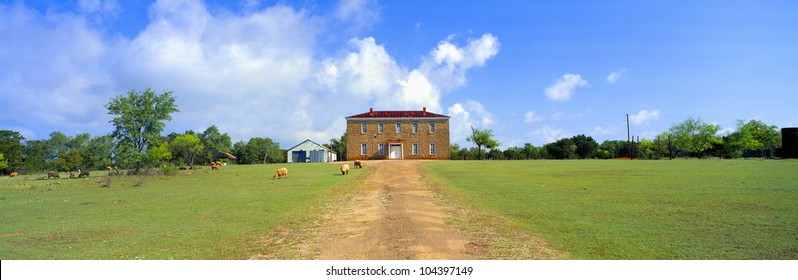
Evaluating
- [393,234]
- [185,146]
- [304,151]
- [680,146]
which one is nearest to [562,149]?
[680,146]

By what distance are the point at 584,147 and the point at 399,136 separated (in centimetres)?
3586

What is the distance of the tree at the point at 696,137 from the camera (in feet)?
267

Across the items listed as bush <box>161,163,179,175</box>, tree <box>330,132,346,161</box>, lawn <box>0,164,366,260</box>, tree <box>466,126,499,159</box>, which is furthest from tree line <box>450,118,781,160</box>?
lawn <box>0,164,366,260</box>

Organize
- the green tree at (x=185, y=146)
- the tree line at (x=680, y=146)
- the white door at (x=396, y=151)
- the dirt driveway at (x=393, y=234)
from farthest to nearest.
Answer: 1. the tree line at (x=680, y=146)
2. the white door at (x=396, y=151)
3. the green tree at (x=185, y=146)
4. the dirt driveway at (x=393, y=234)

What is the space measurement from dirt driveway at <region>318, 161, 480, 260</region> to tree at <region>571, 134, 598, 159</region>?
68310mm

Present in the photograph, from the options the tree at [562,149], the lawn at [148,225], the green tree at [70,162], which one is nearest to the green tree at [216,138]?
the green tree at [70,162]

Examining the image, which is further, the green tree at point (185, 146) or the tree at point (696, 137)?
the tree at point (696, 137)

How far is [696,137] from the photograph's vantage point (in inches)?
3233

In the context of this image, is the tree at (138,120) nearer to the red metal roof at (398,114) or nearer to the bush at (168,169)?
the bush at (168,169)

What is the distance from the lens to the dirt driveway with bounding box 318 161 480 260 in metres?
7.46

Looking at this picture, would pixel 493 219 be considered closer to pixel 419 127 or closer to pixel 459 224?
pixel 459 224

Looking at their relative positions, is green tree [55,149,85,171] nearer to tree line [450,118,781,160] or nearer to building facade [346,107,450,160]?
building facade [346,107,450,160]

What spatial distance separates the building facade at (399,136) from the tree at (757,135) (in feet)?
187
